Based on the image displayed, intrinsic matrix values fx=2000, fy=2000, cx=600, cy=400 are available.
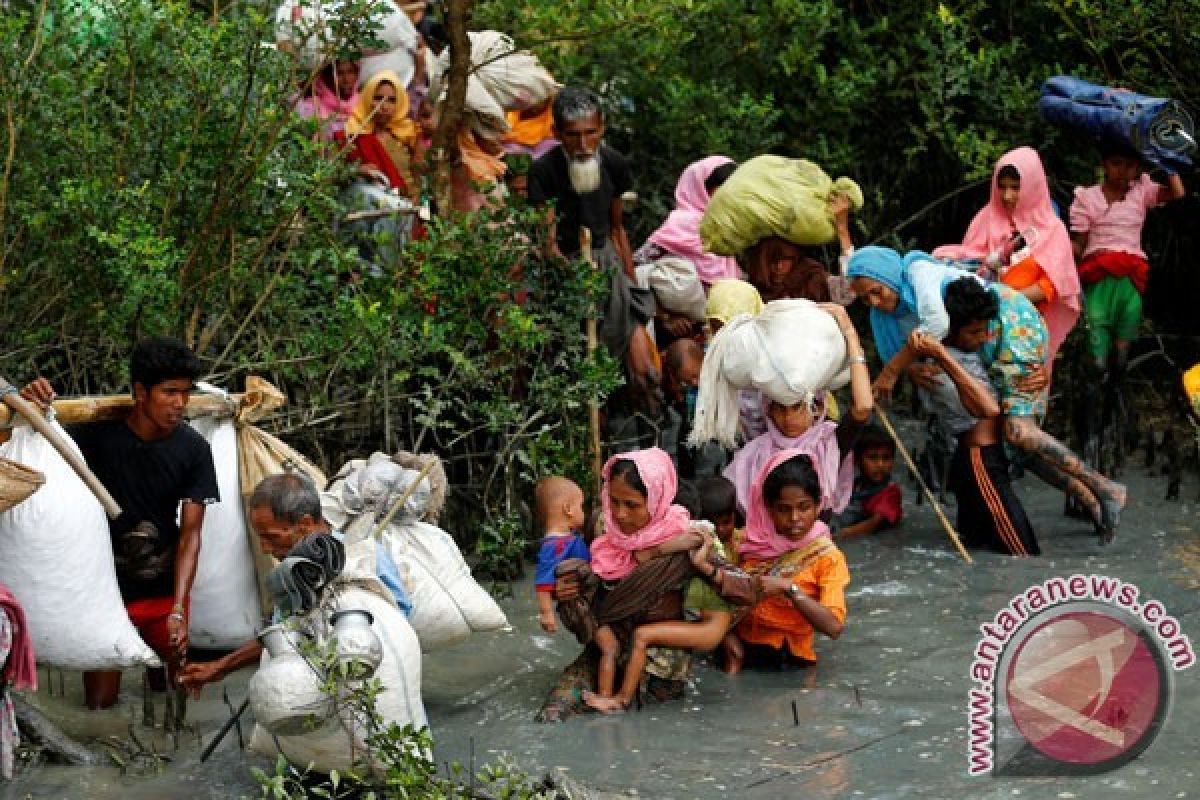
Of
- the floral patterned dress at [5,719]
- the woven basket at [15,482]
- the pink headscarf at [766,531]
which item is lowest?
the floral patterned dress at [5,719]

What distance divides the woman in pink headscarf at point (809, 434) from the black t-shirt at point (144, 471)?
7.42 feet

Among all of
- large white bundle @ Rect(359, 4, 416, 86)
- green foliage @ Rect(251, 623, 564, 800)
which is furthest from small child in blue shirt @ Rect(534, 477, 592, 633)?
large white bundle @ Rect(359, 4, 416, 86)

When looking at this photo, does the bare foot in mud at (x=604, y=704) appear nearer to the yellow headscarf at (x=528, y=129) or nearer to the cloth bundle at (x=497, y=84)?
the cloth bundle at (x=497, y=84)

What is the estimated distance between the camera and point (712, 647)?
6.87 m

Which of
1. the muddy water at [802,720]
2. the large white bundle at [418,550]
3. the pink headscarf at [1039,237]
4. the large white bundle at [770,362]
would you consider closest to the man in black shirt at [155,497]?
the muddy water at [802,720]

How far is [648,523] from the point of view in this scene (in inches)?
270

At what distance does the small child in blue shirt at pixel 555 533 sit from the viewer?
6773 millimetres

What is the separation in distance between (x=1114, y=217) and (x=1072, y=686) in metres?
4.17

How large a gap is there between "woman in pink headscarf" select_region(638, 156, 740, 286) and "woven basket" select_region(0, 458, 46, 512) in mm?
4506

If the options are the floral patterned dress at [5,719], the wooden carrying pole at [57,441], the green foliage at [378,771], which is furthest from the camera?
the wooden carrying pole at [57,441]

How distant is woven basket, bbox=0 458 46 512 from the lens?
19.4ft

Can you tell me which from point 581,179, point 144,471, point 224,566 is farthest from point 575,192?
point 144,471

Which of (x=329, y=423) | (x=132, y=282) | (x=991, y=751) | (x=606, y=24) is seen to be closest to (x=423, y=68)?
(x=606, y=24)

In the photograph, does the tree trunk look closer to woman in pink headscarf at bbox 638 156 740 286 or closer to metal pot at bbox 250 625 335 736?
woman in pink headscarf at bbox 638 156 740 286
